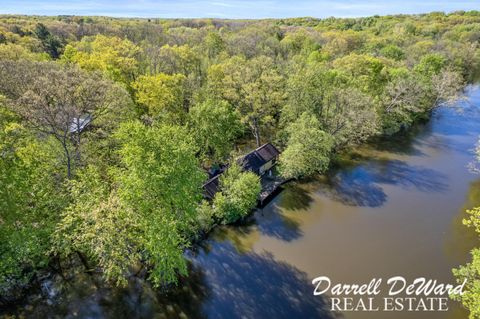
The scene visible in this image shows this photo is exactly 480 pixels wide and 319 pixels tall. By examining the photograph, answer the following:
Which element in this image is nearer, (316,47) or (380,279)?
(380,279)

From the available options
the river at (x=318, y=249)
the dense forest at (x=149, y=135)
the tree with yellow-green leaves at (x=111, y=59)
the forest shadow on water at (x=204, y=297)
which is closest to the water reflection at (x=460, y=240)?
the river at (x=318, y=249)

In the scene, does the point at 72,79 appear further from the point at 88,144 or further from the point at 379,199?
the point at 379,199

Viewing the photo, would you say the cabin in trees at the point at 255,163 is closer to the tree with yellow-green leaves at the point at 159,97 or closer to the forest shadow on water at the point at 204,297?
the forest shadow on water at the point at 204,297

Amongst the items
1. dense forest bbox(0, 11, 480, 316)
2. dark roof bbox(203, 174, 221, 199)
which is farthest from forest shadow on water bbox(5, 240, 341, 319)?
dark roof bbox(203, 174, 221, 199)

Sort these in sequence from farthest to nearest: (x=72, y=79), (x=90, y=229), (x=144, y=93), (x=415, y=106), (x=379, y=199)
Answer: (x=415, y=106)
(x=144, y=93)
(x=379, y=199)
(x=72, y=79)
(x=90, y=229)

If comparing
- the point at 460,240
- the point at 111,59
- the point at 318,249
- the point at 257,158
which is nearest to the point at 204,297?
the point at 318,249

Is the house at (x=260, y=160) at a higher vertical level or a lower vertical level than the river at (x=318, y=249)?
higher

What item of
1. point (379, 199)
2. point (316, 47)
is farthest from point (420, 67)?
point (379, 199)
